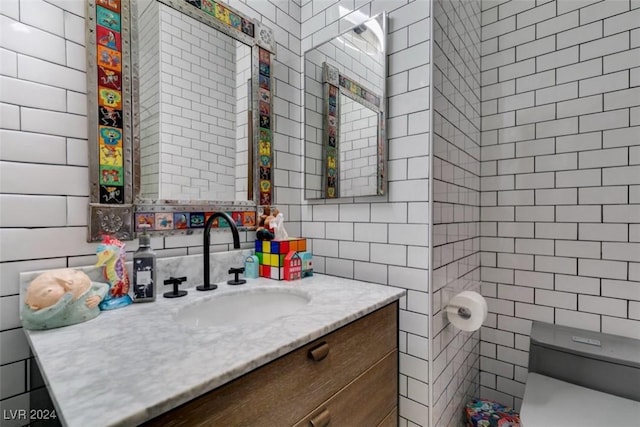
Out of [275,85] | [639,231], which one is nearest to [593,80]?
[639,231]

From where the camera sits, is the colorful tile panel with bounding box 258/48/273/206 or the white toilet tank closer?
the white toilet tank

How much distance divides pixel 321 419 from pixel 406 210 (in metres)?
0.74

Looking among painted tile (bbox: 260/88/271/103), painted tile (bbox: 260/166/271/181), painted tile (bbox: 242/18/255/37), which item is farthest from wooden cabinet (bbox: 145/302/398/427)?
painted tile (bbox: 242/18/255/37)

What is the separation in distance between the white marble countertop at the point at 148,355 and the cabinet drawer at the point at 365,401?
198mm

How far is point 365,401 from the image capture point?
0.90 metres

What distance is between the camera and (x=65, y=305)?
2.31ft

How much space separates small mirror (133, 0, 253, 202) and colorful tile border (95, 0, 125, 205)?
6 cm

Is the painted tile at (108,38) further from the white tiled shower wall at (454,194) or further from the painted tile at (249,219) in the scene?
the white tiled shower wall at (454,194)

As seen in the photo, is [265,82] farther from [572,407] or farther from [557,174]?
[572,407]

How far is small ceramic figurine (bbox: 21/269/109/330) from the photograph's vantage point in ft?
2.24

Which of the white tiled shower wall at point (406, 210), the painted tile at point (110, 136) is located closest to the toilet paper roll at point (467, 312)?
the white tiled shower wall at point (406, 210)

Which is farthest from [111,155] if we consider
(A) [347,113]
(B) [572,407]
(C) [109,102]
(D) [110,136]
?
(B) [572,407]

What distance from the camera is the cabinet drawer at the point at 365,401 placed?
2.45 ft

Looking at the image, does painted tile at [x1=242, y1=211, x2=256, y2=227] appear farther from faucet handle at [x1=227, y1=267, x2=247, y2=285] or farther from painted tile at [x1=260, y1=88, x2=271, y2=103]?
painted tile at [x1=260, y1=88, x2=271, y2=103]
